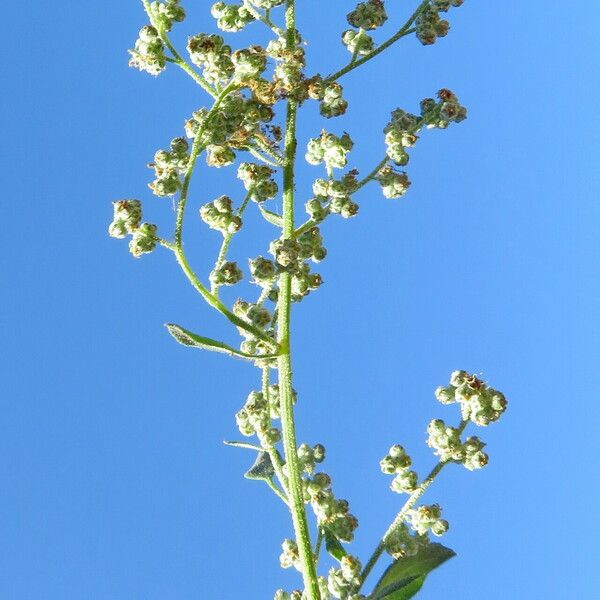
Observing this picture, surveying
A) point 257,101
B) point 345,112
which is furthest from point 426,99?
point 257,101

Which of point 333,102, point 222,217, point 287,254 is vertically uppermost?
point 333,102

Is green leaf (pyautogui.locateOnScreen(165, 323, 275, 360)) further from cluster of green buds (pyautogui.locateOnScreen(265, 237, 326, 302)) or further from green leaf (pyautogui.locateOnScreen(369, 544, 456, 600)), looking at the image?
green leaf (pyautogui.locateOnScreen(369, 544, 456, 600))

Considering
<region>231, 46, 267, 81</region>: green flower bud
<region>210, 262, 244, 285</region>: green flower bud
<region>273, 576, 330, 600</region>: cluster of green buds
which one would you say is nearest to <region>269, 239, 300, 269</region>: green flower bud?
<region>210, 262, 244, 285</region>: green flower bud

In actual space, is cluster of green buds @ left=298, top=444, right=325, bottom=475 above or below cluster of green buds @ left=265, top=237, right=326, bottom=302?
below

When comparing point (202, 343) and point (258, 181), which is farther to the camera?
point (258, 181)

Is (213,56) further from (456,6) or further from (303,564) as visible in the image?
(303,564)

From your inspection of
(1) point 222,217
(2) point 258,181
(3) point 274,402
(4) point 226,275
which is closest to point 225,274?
(4) point 226,275

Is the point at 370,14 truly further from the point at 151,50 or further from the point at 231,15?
the point at 151,50
